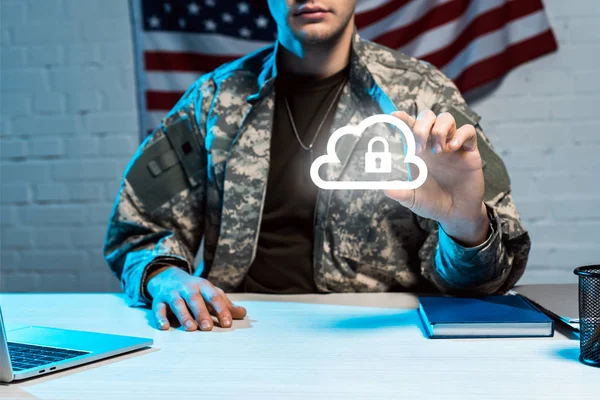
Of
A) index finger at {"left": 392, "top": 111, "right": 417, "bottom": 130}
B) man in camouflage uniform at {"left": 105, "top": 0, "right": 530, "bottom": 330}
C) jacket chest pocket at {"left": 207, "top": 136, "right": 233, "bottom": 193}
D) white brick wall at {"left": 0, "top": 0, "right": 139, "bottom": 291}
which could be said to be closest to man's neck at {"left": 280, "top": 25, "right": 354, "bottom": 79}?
man in camouflage uniform at {"left": 105, "top": 0, "right": 530, "bottom": 330}

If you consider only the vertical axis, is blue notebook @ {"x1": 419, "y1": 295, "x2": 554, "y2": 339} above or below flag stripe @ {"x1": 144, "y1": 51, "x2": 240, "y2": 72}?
below

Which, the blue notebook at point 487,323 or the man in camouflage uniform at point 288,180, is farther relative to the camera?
the man in camouflage uniform at point 288,180

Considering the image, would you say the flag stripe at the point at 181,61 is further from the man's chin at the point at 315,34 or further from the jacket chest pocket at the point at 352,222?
the jacket chest pocket at the point at 352,222

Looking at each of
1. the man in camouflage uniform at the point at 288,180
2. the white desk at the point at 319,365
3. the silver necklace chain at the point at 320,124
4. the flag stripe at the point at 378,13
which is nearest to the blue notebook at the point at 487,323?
the white desk at the point at 319,365

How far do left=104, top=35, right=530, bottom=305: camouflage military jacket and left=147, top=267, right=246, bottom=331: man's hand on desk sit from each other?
0.68 feet

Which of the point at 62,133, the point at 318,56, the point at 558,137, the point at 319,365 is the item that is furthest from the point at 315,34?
the point at 62,133

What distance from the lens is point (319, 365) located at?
2.62 ft

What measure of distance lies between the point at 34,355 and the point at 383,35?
1.78 meters

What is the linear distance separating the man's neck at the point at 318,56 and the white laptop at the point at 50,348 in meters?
0.81

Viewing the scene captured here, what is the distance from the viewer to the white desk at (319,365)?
0.70 meters

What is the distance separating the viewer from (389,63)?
147cm

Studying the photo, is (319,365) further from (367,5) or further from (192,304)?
(367,5)

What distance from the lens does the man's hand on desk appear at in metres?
1.01

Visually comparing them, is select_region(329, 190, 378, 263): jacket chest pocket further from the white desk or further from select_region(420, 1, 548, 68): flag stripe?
select_region(420, 1, 548, 68): flag stripe
